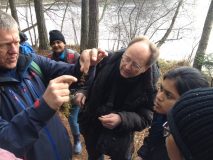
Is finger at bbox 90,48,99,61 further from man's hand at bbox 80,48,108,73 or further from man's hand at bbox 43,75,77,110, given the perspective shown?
man's hand at bbox 43,75,77,110

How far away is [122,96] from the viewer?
2.55 m

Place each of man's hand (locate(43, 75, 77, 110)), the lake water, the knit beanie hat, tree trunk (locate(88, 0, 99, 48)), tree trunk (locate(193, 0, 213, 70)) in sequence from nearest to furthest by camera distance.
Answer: the knit beanie hat
man's hand (locate(43, 75, 77, 110))
tree trunk (locate(193, 0, 213, 70))
tree trunk (locate(88, 0, 99, 48))
the lake water

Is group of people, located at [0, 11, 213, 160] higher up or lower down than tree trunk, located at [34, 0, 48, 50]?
higher up

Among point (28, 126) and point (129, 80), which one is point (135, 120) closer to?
point (129, 80)

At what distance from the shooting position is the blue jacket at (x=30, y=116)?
1435 mm

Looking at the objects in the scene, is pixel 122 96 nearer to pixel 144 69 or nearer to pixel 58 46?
pixel 144 69

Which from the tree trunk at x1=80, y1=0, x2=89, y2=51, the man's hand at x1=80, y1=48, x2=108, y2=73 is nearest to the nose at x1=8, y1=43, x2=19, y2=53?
the man's hand at x1=80, y1=48, x2=108, y2=73

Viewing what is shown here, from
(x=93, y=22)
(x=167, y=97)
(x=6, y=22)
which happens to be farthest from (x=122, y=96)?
(x=93, y=22)

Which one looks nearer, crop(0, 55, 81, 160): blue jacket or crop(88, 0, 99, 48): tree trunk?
crop(0, 55, 81, 160): blue jacket

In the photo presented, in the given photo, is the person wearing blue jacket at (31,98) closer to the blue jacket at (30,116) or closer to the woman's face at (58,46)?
the blue jacket at (30,116)

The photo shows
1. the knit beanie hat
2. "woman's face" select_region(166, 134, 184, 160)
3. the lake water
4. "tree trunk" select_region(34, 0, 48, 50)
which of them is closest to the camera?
the knit beanie hat

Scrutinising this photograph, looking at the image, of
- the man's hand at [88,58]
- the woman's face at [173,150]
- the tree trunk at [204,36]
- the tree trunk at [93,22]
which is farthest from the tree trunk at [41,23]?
the woman's face at [173,150]

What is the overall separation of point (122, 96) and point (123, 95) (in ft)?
0.05

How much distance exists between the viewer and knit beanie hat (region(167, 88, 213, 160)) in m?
0.93
